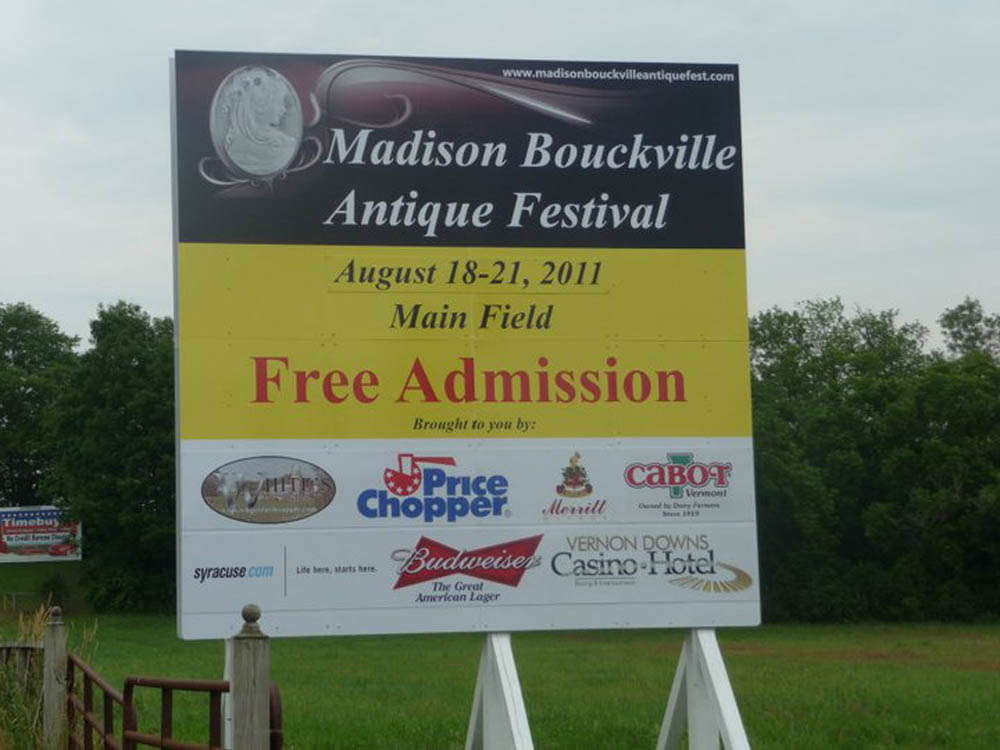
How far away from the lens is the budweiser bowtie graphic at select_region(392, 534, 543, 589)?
31.5 ft

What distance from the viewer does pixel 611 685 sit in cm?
2427

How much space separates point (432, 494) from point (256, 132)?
2304 mm

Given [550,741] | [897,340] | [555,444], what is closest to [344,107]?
[555,444]

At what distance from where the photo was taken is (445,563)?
380 inches

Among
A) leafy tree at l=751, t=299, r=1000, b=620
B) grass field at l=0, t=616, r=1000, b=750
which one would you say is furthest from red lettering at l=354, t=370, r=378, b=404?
leafy tree at l=751, t=299, r=1000, b=620

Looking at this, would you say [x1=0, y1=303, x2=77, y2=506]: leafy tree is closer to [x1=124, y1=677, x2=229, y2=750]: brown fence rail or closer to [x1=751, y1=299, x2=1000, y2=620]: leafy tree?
[x1=751, y1=299, x2=1000, y2=620]: leafy tree

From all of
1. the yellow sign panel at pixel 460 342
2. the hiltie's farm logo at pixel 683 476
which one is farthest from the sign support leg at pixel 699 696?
the yellow sign panel at pixel 460 342

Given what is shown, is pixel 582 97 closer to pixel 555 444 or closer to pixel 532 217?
pixel 532 217

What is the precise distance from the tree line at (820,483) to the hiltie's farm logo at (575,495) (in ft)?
148

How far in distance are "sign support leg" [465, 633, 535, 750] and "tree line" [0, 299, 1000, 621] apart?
149 feet

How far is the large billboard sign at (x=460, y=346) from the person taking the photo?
9453 mm

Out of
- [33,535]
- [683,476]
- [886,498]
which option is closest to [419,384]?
[683,476]

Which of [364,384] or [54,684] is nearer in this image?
[364,384]

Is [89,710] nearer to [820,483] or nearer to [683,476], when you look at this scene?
[683,476]
